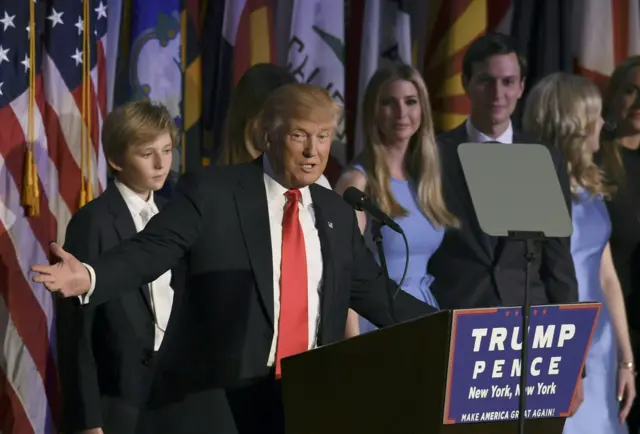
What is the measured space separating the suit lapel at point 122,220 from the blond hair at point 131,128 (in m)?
0.15

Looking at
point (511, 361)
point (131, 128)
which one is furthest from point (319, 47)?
point (511, 361)

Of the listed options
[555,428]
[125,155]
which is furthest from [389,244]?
[555,428]

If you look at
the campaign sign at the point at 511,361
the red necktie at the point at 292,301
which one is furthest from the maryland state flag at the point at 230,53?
the campaign sign at the point at 511,361

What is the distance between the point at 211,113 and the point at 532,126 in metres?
1.33

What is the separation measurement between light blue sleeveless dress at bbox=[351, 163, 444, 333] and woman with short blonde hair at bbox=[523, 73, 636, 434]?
721 millimetres

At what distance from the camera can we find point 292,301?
2.70 metres

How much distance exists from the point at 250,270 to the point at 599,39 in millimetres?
3282

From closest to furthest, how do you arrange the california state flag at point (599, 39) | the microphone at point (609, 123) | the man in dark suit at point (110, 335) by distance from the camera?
the man in dark suit at point (110, 335), the microphone at point (609, 123), the california state flag at point (599, 39)

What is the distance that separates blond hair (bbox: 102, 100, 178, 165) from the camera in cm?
374

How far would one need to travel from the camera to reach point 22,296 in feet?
14.3

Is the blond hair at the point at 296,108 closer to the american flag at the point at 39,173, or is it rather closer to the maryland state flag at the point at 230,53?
the american flag at the point at 39,173

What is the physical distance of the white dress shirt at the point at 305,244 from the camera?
2729mm

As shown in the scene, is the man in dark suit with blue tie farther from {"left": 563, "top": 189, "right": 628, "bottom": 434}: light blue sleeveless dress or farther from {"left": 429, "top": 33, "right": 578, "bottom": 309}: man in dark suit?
{"left": 563, "top": 189, "right": 628, "bottom": 434}: light blue sleeveless dress

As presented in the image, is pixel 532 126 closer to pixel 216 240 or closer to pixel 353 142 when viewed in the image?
pixel 353 142
